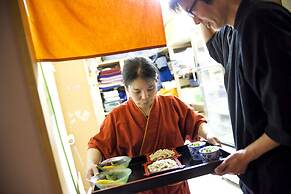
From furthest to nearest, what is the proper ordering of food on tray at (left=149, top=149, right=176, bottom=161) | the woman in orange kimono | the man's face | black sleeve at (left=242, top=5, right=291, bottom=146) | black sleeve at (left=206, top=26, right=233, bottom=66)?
1. the woman in orange kimono
2. food on tray at (left=149, top=149, right=176, bottom=161)
3. black sleeve at (left=206, top=26, right=233, bottom=66)
4. the man's face
5. black sleeve at (left=242, top=5, right=291, bottom=146)

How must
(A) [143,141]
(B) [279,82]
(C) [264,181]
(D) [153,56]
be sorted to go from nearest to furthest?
(B) [279,82] < (C) [264,181] < (A) [143,141] < (D) [153,56]

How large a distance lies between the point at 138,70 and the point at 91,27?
12.2 inches

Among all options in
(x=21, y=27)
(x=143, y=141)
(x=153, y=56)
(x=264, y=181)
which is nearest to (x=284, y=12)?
(x=264, y=181)

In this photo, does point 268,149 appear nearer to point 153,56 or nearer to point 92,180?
point 92,180

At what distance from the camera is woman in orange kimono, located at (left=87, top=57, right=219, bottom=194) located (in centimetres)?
131

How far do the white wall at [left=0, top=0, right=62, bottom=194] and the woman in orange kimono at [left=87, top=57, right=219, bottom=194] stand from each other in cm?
26

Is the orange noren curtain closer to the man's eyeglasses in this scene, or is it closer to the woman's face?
the woman's face

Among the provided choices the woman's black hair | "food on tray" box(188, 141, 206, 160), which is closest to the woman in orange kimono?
the woman's black hair

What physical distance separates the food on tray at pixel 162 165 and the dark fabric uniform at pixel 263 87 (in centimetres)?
33

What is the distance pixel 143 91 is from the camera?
1326mm

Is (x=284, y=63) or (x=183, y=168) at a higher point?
(x=284, y=63)

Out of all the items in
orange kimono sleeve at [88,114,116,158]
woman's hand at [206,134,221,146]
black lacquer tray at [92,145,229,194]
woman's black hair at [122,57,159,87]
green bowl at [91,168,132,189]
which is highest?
woman's black hair at [122,57,159,87]

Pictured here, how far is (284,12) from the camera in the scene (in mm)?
715

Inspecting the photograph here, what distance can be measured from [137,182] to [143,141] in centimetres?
34
